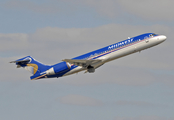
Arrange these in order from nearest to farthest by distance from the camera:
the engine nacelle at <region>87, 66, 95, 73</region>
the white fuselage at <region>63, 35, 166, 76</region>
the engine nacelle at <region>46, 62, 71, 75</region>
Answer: the white fuselage at <region>63, 35, 166, 76</region> → the engine nacelle at <region>87, 66, 95, 73</region> → the engine nacelle at <region>46, 62, 71, 75</region>

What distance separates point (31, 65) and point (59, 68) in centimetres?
669

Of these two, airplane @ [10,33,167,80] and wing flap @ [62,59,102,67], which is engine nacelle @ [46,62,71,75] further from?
wing flap @ [62,59,102,67]

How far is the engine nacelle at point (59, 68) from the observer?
58.4 m

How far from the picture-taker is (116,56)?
5519cm

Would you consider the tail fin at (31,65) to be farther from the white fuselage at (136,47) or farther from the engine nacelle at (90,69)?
the white fuselage at (136,47)

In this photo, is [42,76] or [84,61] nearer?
[84,61]

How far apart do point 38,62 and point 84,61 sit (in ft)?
38.0

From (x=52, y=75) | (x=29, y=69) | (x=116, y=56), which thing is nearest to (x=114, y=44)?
(x=116, y=56)

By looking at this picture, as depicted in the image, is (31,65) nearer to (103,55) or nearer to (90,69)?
(90,69)

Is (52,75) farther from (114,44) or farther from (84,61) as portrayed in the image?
(114,44)

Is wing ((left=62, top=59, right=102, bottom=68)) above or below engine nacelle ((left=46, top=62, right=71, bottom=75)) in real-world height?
below

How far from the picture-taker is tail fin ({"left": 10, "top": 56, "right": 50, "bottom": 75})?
61312mm

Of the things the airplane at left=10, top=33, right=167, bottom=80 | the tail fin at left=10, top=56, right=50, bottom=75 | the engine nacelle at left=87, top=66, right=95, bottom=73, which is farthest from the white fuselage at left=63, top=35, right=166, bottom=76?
the tail fin at left=10, top=56, right=50, bottom=75

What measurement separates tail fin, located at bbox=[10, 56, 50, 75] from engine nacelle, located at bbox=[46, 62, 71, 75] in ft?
6.30
